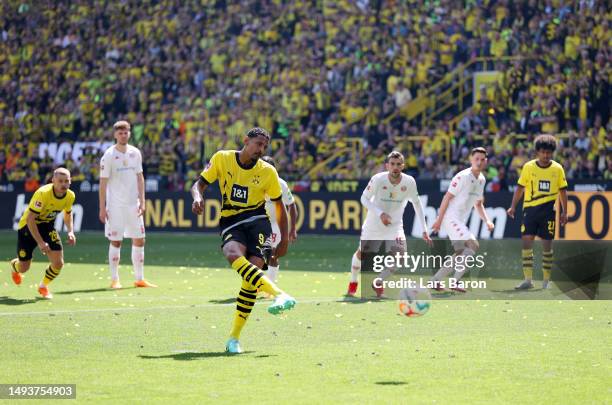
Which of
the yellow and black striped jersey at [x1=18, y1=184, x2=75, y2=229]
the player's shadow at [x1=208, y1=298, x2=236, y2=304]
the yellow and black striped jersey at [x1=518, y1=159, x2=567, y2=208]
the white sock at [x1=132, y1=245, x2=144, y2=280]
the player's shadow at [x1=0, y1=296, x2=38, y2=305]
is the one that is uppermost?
the yellow and black striped jersey at [x1=518, y1=159, x2=567, y2=208]

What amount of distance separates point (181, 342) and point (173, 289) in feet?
22.1

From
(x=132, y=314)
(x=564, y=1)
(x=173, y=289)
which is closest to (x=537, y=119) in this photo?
(x=564, y=1)

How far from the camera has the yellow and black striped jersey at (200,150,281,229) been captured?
11.6 meters

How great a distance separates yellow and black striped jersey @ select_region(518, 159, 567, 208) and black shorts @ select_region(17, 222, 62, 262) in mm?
7022

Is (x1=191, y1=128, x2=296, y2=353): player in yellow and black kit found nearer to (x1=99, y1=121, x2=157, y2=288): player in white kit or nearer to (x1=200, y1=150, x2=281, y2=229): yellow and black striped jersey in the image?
(x1=200, y1=150, x2=281, y2=229): yellow and black striped jersey

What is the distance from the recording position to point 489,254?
1023 inches

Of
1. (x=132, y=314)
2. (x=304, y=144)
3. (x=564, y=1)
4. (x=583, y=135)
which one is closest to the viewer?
(x=132, y=314)

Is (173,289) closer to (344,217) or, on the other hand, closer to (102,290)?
(102,290)

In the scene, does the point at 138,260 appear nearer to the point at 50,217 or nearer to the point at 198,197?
the point at 50,217

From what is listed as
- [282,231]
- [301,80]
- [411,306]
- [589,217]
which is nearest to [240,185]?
[282,231]

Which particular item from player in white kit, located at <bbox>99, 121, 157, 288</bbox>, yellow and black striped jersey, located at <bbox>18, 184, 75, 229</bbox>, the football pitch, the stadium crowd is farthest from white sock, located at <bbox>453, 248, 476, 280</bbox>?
the stadium crowd

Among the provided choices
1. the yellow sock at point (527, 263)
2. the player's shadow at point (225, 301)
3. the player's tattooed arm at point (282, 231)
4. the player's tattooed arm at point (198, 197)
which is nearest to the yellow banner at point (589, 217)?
the yellow sock at point (527, 263)

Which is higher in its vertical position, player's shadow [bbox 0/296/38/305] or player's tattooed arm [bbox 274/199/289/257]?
player's tattooed arm [bbox 274/199/289/257]

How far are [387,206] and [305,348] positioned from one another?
613 cm
